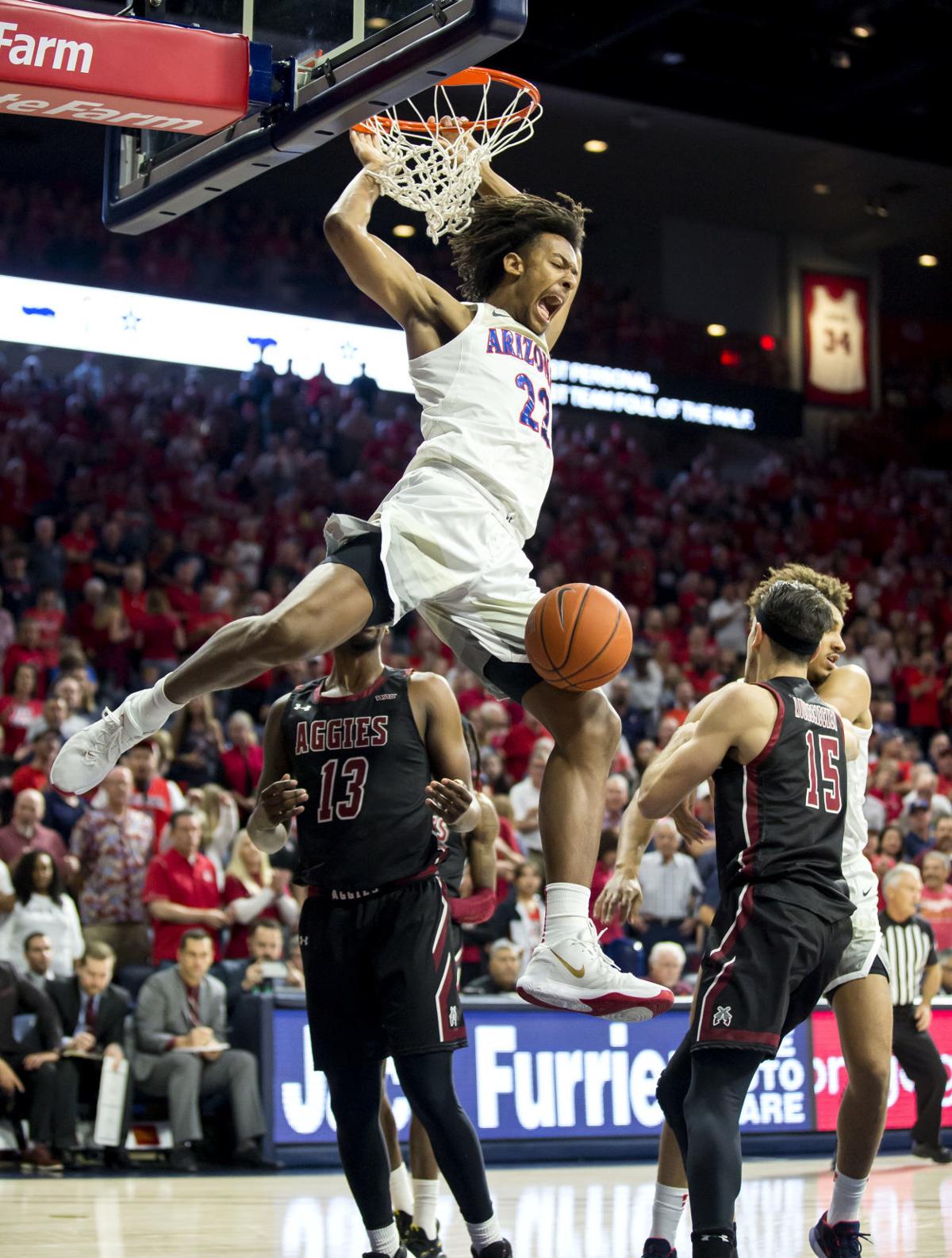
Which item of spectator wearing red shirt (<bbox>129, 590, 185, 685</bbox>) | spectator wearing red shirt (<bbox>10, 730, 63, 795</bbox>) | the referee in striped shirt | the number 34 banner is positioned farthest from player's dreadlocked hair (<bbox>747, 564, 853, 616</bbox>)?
the number 34 banner

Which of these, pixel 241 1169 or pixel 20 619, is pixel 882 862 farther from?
pixel 20 619

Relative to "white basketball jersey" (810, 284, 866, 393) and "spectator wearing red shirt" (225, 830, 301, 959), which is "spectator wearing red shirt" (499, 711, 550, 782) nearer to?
"spectator wearing red shirt" (225, 830, 301, 959)

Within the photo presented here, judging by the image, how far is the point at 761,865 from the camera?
467 centimetres

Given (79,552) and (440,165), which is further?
(79,552)

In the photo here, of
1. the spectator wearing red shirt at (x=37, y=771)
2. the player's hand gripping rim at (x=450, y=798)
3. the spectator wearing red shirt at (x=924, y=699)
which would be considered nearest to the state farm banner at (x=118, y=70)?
the player's hand gripping rim at (x=450, y=798)

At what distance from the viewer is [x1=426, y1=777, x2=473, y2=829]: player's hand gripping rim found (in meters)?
5.04

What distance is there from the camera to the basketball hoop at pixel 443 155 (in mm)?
5113

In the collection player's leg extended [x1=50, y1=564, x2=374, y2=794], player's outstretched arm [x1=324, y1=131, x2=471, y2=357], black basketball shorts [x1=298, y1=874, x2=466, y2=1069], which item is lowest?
black basketball shorts [x1=298, y1=874, x2=466, y2=1069]

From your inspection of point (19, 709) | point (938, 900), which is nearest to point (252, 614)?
point (19, 709)

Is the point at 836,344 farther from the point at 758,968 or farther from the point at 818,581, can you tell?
the point at 758,968

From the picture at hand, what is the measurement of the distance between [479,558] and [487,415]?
0.47m

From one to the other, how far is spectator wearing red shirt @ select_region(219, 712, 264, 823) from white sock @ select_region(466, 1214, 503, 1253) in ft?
20.7

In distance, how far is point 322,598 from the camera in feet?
13.7

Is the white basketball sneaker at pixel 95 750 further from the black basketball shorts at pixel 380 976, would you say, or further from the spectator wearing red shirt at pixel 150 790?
the spectator wearing red shirt at pixel 150 790
